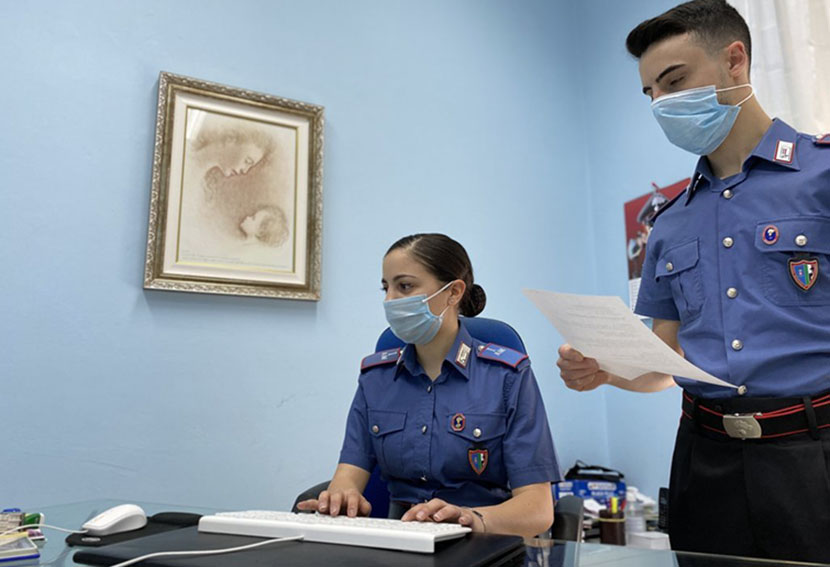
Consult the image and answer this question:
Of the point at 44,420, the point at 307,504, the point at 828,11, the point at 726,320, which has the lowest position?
the point at 307,504

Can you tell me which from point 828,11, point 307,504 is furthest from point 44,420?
point 828,11

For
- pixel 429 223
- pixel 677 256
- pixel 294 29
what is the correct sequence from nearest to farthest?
pixel 677 256 < pixel 294 29 < pixel 429 223

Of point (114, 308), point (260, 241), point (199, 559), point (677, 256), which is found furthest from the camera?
point (260, 241)

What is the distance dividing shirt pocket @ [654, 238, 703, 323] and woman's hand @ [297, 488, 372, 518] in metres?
0.71

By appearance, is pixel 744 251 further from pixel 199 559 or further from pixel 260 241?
pixel 260 241

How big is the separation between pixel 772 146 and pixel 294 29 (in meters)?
1.83

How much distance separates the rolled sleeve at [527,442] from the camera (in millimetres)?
1314

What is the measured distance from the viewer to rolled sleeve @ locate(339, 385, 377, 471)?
1490 mm

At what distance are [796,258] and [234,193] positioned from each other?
1.72 meters

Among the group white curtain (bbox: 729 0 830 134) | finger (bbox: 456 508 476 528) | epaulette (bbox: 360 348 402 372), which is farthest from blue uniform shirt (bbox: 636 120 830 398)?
white curtain (bbox: 729 0 830 134)

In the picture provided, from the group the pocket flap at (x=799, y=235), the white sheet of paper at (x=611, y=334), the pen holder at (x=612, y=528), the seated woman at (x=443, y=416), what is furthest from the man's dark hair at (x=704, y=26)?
the pen holder at (x=612, y=528)

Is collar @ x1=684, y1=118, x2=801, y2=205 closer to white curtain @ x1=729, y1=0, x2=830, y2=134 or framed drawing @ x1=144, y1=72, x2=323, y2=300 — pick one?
white curtain @ x1=729, y1=0, x2=830, y2=134

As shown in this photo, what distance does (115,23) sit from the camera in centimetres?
208

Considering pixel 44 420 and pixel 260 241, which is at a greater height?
pixel 260 241
